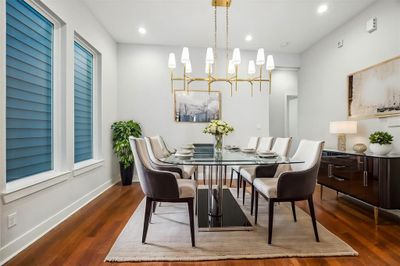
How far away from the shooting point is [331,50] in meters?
4.30

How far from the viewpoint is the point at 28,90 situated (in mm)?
A: 2330

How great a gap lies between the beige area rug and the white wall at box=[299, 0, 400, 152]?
174 centimetres

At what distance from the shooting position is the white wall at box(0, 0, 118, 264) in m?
2.03

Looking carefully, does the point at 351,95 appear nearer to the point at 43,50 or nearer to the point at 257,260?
the point at 257,260

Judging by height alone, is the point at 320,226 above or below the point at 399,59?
below

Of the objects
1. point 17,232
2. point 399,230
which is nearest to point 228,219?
point 399,230

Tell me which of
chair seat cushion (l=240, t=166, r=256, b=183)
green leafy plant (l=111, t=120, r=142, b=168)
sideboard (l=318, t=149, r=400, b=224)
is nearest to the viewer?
sideboard (l=318, t=149, r=400, b=224)

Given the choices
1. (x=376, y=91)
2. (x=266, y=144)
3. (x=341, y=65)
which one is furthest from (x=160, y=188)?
(x=341, y=65)

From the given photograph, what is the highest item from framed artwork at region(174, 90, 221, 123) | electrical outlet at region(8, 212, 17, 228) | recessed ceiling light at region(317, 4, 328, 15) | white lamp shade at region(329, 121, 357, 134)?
recessed ceiling light at region(317, 4, 328, 15)

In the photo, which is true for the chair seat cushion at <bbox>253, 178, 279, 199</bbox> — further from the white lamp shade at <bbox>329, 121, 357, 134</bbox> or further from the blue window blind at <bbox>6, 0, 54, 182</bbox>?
the blue window blind at <bbox>6, 0, 54, 182</bbox>

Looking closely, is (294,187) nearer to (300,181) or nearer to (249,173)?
(300,181)

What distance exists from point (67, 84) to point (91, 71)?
1.24 metres

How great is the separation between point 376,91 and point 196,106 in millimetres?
3199

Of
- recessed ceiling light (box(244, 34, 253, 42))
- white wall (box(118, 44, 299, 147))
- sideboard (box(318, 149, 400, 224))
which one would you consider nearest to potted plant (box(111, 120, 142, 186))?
white wall (box(118, 44, 299, 147))
